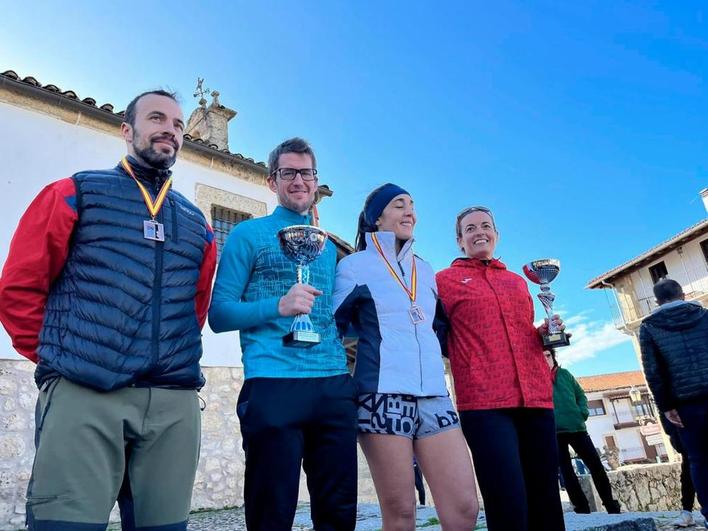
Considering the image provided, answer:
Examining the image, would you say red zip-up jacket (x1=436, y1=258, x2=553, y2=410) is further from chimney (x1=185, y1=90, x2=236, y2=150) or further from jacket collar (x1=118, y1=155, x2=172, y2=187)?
chimney (x1=185, y1=90, x2=236, y2=150)

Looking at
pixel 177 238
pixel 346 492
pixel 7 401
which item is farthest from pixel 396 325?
pixel 7 401

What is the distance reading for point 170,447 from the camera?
1631 millimetres

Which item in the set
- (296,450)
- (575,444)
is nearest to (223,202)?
(575,444)

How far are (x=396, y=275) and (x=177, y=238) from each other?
977 mm

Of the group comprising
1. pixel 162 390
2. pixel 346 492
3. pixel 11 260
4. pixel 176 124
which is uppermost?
pixel 176 124

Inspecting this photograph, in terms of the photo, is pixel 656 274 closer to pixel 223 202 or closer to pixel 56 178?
pixel 223 202

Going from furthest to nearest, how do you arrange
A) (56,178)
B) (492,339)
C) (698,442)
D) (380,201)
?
1. (56,178)
2. (698,442)
3. (380,201)
4. (492,339)

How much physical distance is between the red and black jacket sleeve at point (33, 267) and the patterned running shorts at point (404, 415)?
117cm

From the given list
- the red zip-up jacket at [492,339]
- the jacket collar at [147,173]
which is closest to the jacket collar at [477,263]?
the red zip-up jacket at [492,339]

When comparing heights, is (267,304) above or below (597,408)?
below

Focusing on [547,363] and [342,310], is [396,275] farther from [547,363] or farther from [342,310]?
[547,363]

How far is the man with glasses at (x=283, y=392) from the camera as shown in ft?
5.61

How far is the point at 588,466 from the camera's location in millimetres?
4938

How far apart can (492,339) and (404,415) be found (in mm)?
648
